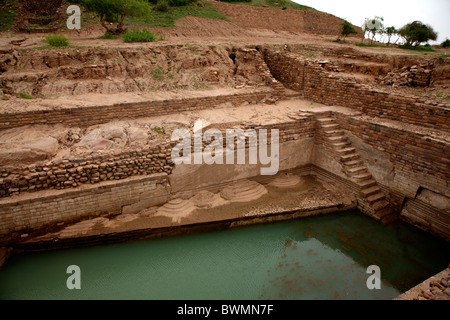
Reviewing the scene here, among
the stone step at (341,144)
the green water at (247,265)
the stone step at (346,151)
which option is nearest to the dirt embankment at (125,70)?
the stone step at (341,144)

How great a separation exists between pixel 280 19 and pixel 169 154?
12746mm

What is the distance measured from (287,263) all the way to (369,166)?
10.2ft

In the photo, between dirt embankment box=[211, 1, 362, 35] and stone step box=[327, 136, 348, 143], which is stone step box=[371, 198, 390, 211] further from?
dirt embankment box=[211, 1, 362, 35]

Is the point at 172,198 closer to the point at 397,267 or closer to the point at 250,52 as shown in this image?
the point at 397,267

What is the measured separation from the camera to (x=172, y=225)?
5.54 metres

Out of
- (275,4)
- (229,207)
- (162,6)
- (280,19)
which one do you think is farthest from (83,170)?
(275,4)

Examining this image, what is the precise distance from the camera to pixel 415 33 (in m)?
12.4

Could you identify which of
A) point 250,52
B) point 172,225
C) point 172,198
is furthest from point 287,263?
point 250,52

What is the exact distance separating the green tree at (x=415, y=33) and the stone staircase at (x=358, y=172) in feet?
28.7

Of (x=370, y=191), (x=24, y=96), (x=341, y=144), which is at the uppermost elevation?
(x=24, y=96)

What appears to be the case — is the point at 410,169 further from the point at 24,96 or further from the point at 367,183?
the point at 24,96

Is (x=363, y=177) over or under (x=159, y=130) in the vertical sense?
under

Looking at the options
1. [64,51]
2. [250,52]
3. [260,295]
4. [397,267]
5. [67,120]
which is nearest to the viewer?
[260,295]

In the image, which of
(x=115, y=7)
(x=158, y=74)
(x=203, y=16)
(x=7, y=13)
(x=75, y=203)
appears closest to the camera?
(x=75, y=203)
